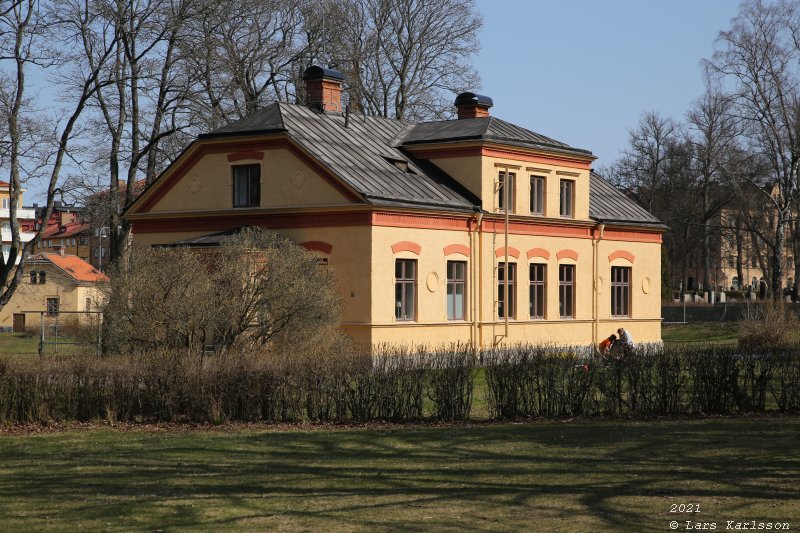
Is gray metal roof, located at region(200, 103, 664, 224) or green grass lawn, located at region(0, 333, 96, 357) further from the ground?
gray metal roof, located at region(200, 103, 664, 224)

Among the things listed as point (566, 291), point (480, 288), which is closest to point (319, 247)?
point (480, 288)

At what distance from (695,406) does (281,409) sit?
706 centimetres

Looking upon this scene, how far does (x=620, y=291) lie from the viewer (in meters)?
42.8

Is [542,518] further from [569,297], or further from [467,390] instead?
[569,297]

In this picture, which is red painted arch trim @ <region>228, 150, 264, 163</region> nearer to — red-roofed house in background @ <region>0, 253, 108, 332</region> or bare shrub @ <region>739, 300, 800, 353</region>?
bare shrub @ <region>739, 300, 800, 353</region>

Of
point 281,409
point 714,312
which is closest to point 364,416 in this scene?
point 281,409

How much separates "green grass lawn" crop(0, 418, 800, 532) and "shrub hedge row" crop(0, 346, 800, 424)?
989 mm

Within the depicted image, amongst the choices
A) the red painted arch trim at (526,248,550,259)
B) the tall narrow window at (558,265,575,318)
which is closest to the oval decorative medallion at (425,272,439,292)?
the red painted arch trim at (526,248,550,259)

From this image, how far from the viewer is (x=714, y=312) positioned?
2281 inches

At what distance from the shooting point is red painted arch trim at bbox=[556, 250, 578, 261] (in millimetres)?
39562

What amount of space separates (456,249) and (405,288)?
7.58ft

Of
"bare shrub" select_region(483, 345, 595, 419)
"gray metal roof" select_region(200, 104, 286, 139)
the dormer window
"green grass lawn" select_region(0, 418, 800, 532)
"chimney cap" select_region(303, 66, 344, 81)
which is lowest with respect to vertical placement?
"green grass lawn" select_region(0, 418, 800, 532)

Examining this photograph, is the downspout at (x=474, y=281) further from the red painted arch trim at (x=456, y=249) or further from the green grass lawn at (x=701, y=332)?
the green grass lawn at (x=701, y=332)

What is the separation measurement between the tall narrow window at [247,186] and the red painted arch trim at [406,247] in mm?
4325
